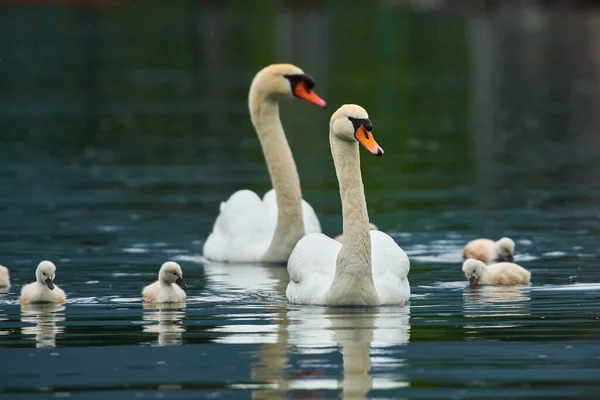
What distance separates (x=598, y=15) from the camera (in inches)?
4139

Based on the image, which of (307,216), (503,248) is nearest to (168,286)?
(503,248)

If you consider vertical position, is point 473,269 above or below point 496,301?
above

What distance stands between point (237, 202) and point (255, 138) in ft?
50.3

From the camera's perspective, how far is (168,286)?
14891mm

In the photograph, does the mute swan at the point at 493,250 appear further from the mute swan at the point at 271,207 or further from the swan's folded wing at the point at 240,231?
the swan's folded wing at the point at 240,231

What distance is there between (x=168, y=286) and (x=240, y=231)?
13.8 ft

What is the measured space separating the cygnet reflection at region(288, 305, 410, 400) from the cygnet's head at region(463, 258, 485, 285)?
150cm

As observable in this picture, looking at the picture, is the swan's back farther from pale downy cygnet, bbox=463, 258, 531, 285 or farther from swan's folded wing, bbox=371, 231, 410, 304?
swan's folded wing, bbox=371, 231, 410, 304

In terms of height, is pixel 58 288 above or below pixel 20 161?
below

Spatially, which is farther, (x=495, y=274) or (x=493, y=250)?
(x=493, y=250)

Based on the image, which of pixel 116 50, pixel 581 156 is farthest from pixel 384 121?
pixel 116 50

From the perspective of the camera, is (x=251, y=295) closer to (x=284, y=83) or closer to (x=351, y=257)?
(x=351, y=257)

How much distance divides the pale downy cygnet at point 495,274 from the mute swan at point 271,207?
115 inches

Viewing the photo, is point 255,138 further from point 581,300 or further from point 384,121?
point 581,300
